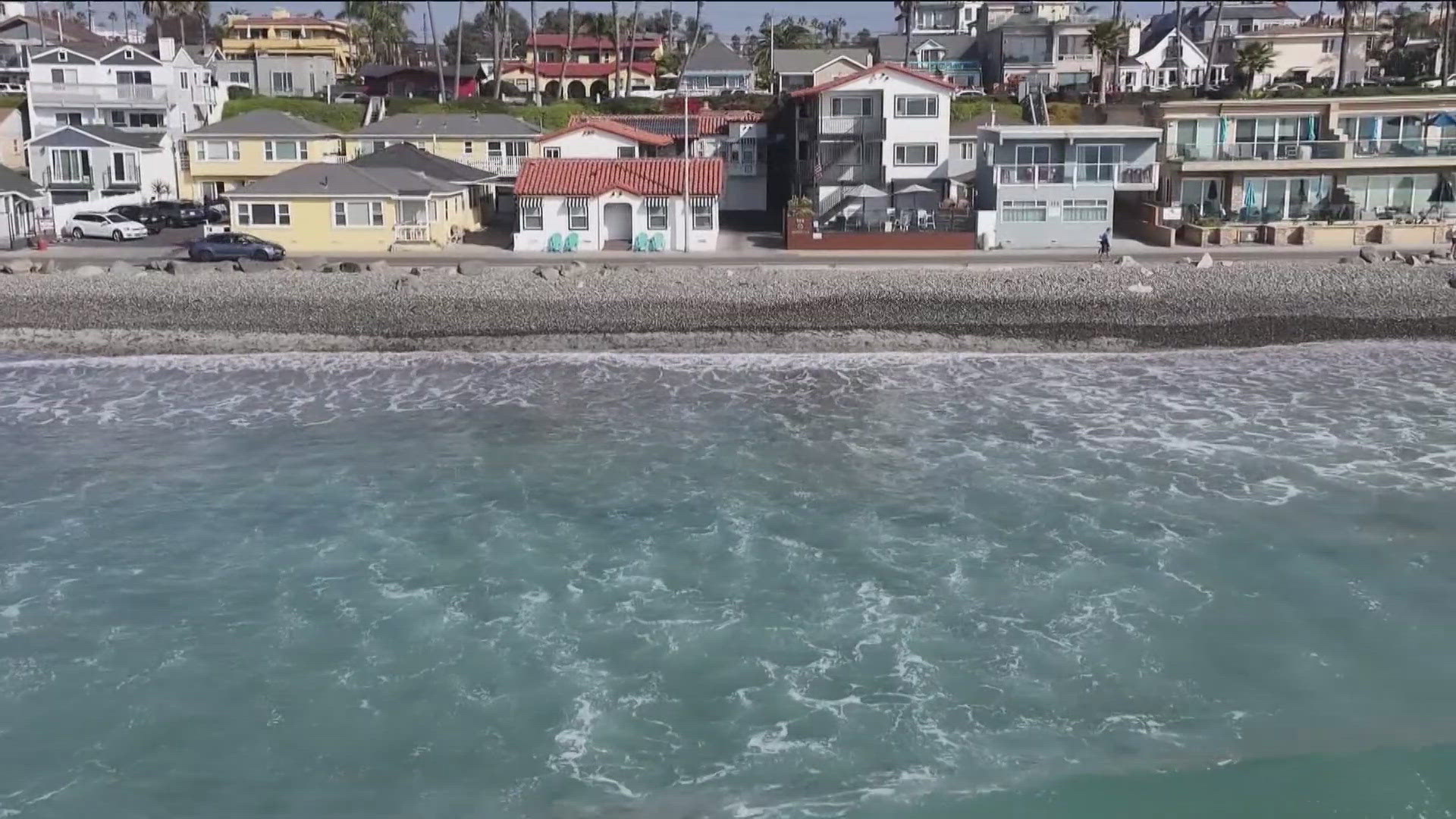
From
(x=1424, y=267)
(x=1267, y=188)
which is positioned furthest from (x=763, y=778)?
(x=1267, y=188)

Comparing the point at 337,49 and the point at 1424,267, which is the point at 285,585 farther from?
the point at 337,49

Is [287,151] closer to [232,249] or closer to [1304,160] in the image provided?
[232,249]

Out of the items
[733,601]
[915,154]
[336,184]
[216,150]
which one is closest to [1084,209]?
[915,154]

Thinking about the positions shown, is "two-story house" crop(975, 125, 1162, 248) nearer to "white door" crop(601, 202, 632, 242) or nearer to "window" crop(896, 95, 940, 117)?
"window" crop(896, 95, 940, 117)

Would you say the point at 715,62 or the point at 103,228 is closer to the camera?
the point at 103,228

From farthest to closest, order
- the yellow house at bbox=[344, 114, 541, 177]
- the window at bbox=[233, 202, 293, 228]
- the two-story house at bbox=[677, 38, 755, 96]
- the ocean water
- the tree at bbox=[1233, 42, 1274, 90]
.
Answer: the two-story house at bbox=[677, 38, 755, 96], the tree at bbox=[1233, 42, 1274, 90], the yellow house at bbox=[344, 114, 541, 177], the window at bbox=[233, 202, 293, 228], the ocean water

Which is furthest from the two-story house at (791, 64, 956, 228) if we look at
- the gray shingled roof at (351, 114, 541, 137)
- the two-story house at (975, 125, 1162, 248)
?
the gray shingled roof at (351, 114, 541, 137)
